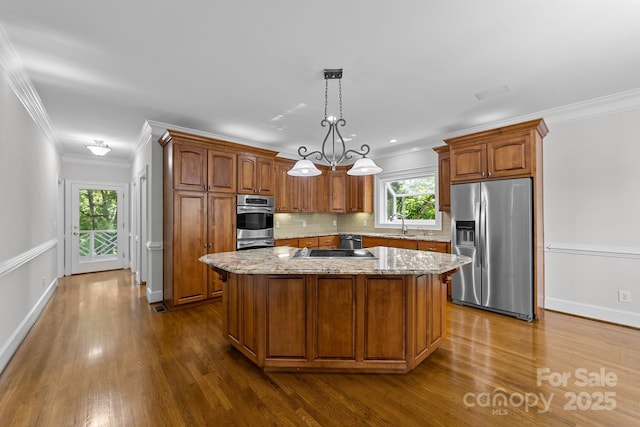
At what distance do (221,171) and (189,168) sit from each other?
47cm

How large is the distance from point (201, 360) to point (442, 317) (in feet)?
7.52

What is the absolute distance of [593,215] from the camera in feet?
11.5

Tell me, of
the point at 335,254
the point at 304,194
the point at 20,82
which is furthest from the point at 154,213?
the point at 335,254

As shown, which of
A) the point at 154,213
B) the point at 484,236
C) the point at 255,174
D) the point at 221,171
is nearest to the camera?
the point at 484,236

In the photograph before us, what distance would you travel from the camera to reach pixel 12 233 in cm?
273

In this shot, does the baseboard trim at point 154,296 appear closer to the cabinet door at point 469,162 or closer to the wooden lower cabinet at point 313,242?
the wooden lower cabinet at point 313,242

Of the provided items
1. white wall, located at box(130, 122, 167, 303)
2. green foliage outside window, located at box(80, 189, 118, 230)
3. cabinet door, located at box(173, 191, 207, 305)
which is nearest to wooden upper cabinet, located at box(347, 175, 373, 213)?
cabinet door, located at box(173, 191, 207, 305)

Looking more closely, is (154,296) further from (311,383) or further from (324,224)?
(324,224)

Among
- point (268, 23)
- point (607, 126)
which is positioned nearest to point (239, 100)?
point (268, 23)

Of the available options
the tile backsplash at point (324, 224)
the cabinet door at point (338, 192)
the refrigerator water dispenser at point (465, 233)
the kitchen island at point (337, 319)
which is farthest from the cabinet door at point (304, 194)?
the kitchen island at point (337, 319)

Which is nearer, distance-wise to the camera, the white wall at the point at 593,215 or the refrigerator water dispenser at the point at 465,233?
the white wall at the point at 593,215

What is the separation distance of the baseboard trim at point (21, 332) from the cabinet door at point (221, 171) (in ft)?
8.16

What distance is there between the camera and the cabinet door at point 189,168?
3.92 metres

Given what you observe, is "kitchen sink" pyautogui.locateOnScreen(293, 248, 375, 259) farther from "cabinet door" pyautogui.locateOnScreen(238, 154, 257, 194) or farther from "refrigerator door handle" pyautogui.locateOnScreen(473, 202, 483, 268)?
"cabinet door" pyautogui.locateOnScreen(238, 154, 257, 194)
